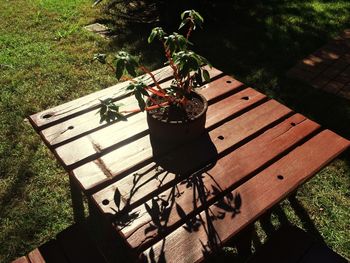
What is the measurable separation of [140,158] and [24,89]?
109 inches

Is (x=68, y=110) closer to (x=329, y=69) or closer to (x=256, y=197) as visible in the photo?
(x=256, y=197)

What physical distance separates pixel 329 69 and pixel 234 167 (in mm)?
3253

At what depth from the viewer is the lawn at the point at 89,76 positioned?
9.79 feet

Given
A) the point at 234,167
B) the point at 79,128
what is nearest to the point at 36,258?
the point at 79,128

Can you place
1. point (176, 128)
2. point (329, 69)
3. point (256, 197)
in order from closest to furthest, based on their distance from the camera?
point (256, 197) < point (176, 128) < point (329, 69)

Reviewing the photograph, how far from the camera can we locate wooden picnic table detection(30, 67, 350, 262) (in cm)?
172

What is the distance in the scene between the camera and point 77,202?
9.96 ft

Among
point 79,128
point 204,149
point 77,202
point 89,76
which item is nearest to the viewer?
point 204,149

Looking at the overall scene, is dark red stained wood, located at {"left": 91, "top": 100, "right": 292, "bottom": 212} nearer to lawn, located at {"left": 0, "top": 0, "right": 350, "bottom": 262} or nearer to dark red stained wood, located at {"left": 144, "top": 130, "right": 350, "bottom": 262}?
dark red stained wood, located at {"left": 144, "top": 130, "right": 350, "bottom": 262}

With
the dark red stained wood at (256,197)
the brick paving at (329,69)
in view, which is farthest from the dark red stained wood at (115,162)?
the brick paving at (329,69)

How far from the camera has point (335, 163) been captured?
3447 mm

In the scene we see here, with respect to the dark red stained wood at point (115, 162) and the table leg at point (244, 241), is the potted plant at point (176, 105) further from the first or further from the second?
the table leg at point (244, 241)

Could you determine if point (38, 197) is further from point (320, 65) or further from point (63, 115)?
point (320, 65)

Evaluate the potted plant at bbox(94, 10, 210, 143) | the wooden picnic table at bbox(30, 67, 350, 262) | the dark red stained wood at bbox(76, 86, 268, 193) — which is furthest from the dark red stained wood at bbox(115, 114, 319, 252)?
the potted plant at bbox(94, 10, 210, 143)
